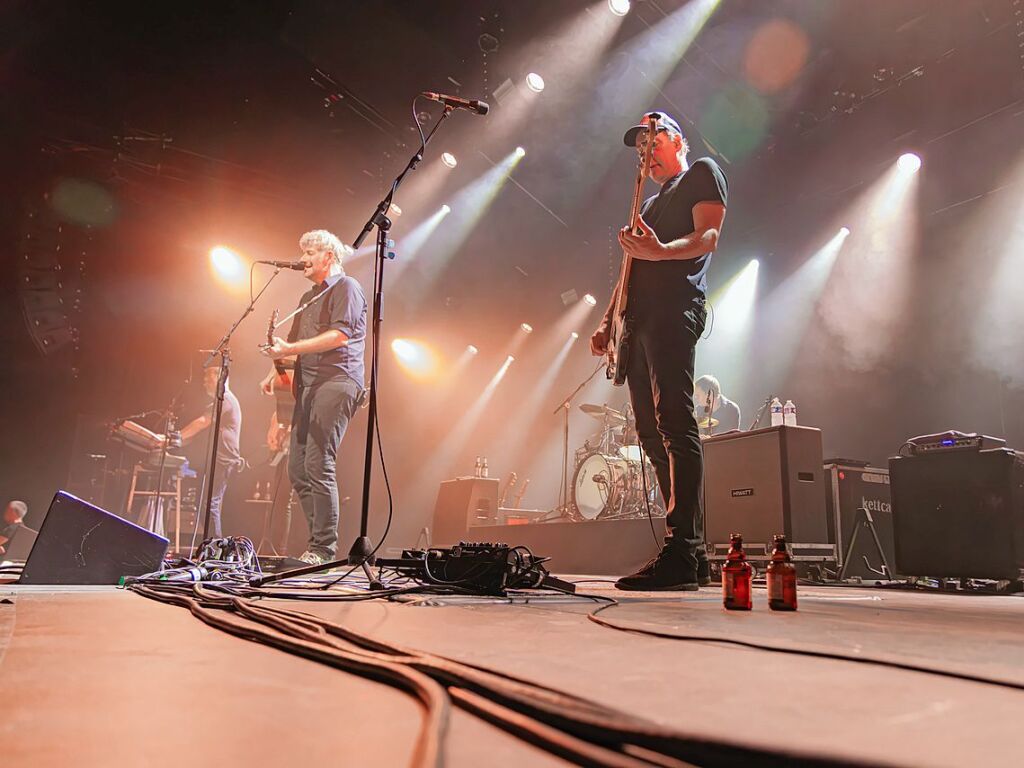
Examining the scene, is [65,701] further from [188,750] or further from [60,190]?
[60,190]

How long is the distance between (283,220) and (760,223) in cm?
603

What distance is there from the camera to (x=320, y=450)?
3736mm

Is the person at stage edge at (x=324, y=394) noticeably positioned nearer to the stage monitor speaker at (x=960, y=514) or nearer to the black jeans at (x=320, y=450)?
the black jeans at (x=320, y=450)

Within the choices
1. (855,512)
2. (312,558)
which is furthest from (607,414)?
(312,558)

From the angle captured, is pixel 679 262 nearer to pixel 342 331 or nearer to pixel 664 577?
pixel 664 577

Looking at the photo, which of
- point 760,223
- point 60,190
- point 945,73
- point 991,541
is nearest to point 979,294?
point 945,73

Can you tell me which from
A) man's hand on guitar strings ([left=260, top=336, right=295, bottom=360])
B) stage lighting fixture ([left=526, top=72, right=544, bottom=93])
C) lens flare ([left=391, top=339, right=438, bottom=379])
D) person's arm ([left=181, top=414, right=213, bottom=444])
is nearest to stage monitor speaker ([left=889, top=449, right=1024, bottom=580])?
man's hand on guitar strings ([left=260, top=336, right=295, bottom=360])

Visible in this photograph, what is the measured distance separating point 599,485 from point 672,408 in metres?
4.73

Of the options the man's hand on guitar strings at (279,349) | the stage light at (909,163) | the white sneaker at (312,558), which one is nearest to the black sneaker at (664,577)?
the white sneaker at (312,558)

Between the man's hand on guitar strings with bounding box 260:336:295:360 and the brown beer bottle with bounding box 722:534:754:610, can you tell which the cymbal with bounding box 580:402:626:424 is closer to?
the man's hand on guitar strings with bounding box 260:336:295:360

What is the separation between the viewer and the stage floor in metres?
0.52

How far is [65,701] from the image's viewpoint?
681 mm

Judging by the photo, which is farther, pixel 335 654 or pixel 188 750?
pixel 335 654

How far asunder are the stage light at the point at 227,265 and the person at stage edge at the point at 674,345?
6582mm
